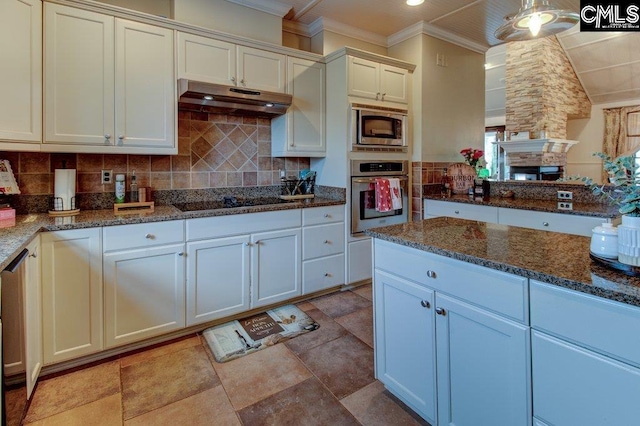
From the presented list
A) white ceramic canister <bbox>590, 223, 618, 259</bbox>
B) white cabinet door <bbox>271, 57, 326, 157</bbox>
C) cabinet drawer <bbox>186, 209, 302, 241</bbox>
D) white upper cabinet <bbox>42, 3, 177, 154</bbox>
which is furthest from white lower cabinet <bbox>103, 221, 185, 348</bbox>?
white ceramic canister <bbox>590, 223, 618, 259</bbox>

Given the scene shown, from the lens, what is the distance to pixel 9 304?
142cm

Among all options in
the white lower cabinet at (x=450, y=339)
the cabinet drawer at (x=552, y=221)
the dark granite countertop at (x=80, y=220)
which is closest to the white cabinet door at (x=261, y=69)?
the dark granite countertop at (x=80, y=220)

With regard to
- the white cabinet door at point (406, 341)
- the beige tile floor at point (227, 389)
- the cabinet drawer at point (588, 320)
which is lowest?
the beige tile floor at point (227, 389)

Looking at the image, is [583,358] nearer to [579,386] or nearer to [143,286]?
[579,386]

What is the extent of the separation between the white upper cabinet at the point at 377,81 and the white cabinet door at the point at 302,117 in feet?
1.11

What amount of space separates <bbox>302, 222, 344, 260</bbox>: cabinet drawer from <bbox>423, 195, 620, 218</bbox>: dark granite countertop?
1113 millimetres

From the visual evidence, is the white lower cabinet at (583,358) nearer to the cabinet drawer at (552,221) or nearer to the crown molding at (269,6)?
the cabinet drawer at (552,221)

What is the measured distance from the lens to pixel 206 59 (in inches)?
106

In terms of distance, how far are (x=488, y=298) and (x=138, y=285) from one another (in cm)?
208

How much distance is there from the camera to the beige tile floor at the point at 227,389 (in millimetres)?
1693

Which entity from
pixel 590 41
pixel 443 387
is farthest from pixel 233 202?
pixel 590 41

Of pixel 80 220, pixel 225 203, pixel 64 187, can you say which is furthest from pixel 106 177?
pixel 225 203

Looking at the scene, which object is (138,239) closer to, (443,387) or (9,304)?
(9,304)

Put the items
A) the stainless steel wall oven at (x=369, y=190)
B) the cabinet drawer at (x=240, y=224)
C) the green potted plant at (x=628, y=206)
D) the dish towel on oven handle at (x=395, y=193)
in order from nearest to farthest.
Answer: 1. the green potted plant at (x=628, y=206)
2. the cabinet drawer at (x=240, y=224)
3. the stainless steel wall oven at (x=369, y=190)
4. the dish towel on oven handle at (x=395, y=193)
